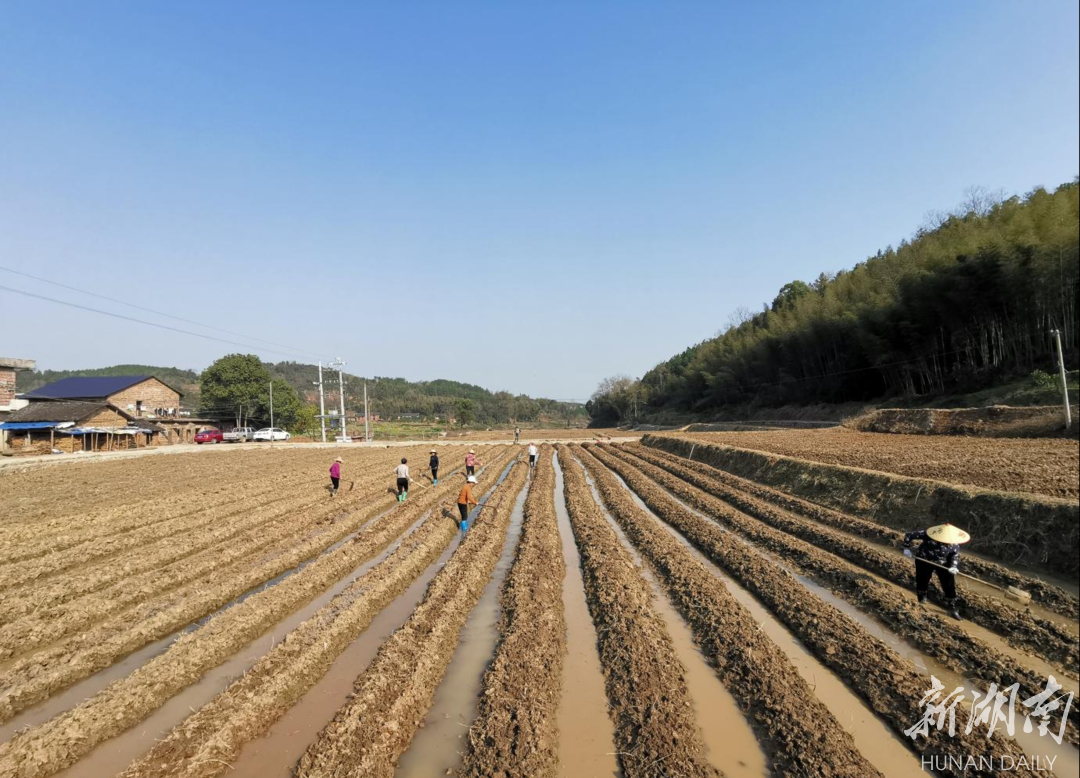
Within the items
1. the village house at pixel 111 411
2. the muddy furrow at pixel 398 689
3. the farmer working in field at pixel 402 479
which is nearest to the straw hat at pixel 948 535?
the muddy furrow at pixel 398 689

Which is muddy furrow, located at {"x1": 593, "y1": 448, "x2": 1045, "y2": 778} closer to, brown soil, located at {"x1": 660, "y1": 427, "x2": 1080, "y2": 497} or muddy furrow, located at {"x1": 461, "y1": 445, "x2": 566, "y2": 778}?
muddy furrow, located at {"x1": 461, "y1": 445, "x2": 566, "y2": 778}

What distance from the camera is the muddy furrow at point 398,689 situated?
4.05m

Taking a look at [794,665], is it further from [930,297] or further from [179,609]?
[930,297]

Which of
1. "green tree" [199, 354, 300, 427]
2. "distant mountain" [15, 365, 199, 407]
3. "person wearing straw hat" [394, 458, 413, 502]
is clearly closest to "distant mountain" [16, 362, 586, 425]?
"distant mountain" [15, 365, 199, 407]

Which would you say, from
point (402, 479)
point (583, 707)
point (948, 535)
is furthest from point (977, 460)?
point (402, 479)

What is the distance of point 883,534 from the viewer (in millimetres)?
9539

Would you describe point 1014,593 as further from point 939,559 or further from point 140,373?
point 140,373

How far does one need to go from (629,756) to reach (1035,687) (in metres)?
3.85

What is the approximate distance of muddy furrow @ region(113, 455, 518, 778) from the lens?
13.3 feet

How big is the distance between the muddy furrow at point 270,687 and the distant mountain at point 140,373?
426ft

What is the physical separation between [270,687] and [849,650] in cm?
615

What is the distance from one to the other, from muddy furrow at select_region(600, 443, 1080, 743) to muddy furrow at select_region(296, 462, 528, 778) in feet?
17.7

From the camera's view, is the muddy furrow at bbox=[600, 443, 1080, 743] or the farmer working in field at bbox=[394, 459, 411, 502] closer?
the muddy furrow at bbox=[600, 443, 1080, 743]

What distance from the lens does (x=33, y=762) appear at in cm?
404
